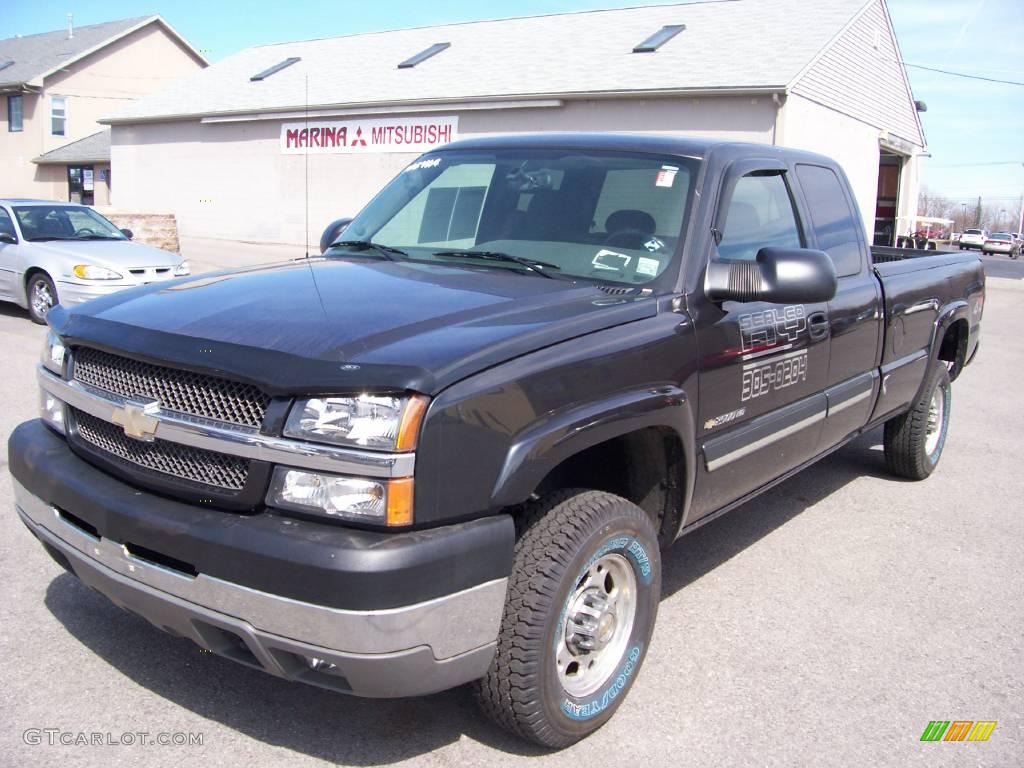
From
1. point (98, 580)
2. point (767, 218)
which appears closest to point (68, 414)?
point (98, 580)

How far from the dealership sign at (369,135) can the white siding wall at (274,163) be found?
21cm

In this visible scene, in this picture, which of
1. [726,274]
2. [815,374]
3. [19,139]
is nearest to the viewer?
[726,274]

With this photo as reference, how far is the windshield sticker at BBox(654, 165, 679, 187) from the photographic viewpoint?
12.8ft

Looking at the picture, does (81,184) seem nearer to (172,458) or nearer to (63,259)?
(63,259)

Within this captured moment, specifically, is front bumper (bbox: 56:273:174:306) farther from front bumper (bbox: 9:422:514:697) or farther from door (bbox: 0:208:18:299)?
front bumper (bbox: 9:422:514:697)

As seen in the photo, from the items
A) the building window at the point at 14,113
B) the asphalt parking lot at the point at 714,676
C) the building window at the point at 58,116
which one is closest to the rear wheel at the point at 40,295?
the asphalt parking lot at the point at 714,676

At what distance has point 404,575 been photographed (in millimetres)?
2449

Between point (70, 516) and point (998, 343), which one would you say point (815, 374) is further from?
point (998, 343)

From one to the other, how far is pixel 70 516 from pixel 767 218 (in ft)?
9.92

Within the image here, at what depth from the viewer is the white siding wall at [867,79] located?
19.2 meters

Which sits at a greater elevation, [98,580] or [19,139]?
[19,139]

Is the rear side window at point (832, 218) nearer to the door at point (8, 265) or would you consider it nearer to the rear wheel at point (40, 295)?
the rear wheel at point (40, 295)

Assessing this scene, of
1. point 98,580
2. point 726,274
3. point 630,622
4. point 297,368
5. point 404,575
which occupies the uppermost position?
point 726,274

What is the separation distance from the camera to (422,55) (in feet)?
80.3
